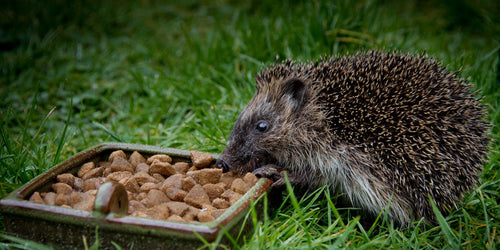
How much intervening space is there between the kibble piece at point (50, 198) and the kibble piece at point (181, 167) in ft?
3.11

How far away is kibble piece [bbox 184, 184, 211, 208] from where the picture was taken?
2.93 m

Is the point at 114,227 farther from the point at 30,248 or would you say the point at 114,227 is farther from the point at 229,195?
the point at 229,195

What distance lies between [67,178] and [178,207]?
35.7 inches

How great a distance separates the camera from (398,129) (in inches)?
127

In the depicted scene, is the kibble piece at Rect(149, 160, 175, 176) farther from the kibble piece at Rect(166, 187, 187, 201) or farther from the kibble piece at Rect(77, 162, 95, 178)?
the kibble piece at Rect(77, 162, 95, 178)

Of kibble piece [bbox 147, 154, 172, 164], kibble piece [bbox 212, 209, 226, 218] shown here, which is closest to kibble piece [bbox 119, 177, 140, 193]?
kibble piece [bbox 147, 154, 172, 164]

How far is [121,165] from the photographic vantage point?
3.27 meters

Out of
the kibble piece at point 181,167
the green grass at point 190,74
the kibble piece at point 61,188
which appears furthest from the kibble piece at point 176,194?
the kibble piece at point 61,188

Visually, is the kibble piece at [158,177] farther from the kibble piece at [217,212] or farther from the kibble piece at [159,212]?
the kibble piece at [217,212]

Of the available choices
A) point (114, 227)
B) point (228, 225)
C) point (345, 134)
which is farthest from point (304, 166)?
point (114, 227)

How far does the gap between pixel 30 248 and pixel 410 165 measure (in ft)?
8.91

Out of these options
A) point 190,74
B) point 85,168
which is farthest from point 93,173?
point 190,74

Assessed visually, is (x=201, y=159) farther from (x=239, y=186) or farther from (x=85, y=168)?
(x=85, y=168)

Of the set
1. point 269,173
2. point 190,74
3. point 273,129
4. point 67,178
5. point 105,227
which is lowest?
point 105,227
